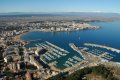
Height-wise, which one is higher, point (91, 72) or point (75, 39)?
point (91, 72)

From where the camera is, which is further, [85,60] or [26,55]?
[26,55]

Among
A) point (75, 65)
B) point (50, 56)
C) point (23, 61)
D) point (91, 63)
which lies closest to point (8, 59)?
point (23, 61)

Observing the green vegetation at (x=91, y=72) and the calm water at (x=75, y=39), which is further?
the calm water at (x=75, y=39)

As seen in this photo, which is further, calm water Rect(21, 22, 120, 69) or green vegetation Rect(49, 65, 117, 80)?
calm water Rect(21, 22, 120, 69)

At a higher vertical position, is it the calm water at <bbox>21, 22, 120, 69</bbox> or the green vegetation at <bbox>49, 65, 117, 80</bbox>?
the green vegetation at <bbox>49, 65, 117, 80</bbox>

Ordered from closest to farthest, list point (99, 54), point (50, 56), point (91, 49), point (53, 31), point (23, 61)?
point (23, 61), point (50, 56), point (99, 54), point (91, 49), point (53, 31)

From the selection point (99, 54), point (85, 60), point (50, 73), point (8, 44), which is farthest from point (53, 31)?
point (50, 73)

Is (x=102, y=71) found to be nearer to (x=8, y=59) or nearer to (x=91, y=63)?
(x=91, y=63)

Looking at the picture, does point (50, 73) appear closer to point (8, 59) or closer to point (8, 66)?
point (8, 66)

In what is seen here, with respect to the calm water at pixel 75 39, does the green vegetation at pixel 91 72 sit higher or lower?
higher

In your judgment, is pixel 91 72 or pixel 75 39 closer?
pixel 91 72

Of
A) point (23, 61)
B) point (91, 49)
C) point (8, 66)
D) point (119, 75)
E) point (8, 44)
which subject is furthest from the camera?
point (8, 44)
